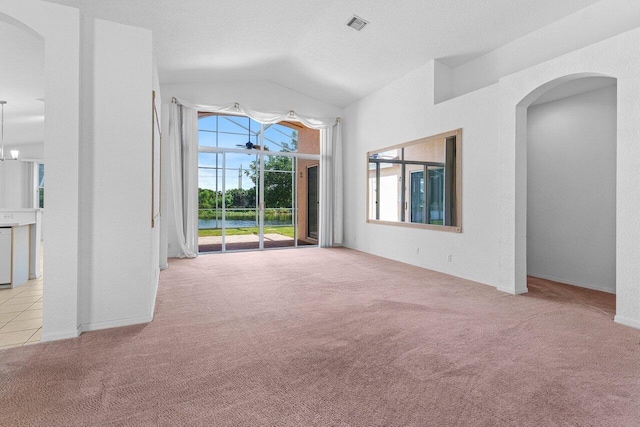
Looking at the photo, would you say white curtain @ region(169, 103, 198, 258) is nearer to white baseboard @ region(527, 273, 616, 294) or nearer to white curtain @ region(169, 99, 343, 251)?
white curtain @ region(169, 99, 343, 251)

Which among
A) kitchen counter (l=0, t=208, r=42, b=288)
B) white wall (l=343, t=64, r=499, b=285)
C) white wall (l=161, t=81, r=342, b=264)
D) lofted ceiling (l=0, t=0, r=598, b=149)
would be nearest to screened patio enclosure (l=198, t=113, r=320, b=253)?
white wall (l=161, t=81, r=342, b=264)

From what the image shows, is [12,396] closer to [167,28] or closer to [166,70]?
[167,28]

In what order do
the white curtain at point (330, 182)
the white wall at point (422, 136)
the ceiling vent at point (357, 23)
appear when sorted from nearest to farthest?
the white wall at point (422, 136), the ceiling vent at point (357, 23), the white curtain at point (330, 182)

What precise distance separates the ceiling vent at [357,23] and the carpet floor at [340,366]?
152 inches

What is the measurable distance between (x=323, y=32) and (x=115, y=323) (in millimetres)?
4911

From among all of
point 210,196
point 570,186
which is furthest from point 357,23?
point 210,196

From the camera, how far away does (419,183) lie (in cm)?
602

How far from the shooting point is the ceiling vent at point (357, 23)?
500 centimetres

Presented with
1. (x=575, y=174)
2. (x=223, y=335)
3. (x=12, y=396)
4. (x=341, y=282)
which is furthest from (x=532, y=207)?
(x=12, y=396)

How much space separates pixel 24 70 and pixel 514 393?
21.6ft

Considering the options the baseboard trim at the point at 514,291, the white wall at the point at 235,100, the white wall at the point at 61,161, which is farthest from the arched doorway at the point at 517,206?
the white wall at the point at 235,100

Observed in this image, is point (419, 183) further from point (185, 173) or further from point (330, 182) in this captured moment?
point (185, 173)

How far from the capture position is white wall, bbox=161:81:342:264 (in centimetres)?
677

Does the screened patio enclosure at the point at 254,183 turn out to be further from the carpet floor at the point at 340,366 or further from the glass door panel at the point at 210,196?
the carpet floor at the point at 340,366
